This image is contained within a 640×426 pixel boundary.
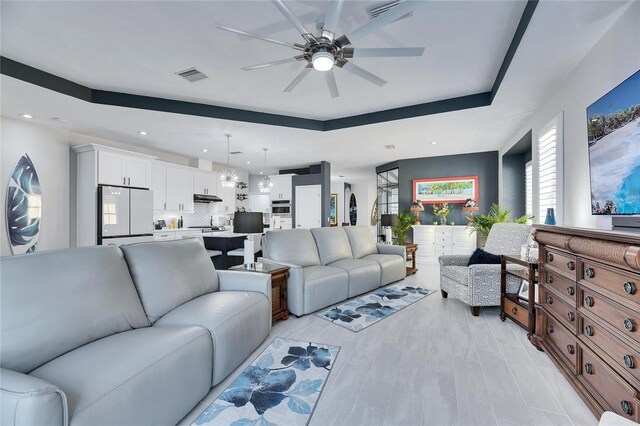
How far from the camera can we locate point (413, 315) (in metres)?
3.17

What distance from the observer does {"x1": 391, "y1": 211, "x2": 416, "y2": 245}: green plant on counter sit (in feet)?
21.6

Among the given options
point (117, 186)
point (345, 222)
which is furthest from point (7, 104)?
point (345, 222)

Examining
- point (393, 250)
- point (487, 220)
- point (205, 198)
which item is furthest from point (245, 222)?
point (205, 198)

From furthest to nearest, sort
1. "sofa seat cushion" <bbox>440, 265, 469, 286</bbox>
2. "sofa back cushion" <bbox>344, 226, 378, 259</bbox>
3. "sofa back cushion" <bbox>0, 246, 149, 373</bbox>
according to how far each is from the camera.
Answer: "sofa back cushion" <bbox>344, 226, 378, 259</bbox>
"sofa seat cushion" <bbox>440, 265, 469, 286</bbox>
"sofa back cushion" <bbox>0, 246, 149, 373</bbox>

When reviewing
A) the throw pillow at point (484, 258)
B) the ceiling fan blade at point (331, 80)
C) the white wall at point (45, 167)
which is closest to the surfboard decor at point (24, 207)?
the white wall at point (45, 167)

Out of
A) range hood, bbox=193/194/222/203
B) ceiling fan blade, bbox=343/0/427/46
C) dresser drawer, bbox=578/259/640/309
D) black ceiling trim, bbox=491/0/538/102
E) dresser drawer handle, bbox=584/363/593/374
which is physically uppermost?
black ceiling trim, bbox=491/0/538/102

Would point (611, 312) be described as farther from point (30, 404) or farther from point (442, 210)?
point (442, 210)

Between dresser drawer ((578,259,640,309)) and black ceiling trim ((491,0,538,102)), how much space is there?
172 cm

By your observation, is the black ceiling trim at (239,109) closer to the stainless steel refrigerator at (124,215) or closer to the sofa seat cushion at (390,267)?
the stainless steel refrigerator at (124,215)

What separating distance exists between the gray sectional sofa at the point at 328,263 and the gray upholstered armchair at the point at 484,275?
948mm

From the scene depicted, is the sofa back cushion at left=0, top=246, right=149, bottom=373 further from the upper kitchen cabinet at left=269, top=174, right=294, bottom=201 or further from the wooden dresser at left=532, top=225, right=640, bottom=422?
the upper kitchen cabinet at left=269, top=174, right=294, bottom=201

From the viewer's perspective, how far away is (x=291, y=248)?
367 cm

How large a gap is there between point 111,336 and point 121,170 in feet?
15.2

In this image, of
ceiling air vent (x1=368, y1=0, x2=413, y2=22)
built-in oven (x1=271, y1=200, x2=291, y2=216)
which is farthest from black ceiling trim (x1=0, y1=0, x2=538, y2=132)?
built-in oven (x1=271, y1=200, x2=291, y2=216)
